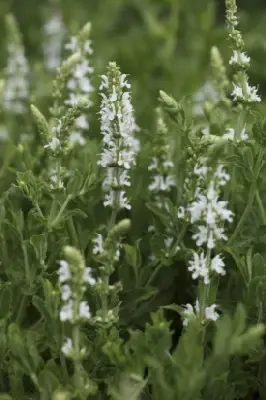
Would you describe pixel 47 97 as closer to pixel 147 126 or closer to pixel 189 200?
pixel 147 126

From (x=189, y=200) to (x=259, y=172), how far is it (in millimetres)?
197

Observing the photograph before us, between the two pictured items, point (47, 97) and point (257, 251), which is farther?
point (47, 97)

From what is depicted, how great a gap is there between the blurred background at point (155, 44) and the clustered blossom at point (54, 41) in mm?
68

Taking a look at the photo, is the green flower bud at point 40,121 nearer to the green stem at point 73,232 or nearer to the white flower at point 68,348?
the green stem at point 73,232

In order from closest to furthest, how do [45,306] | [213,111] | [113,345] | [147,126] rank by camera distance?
[113,345], [45,306], [213,111], [147,126]

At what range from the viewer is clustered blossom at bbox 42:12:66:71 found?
10.5 feet

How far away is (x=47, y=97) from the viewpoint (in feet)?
8.84

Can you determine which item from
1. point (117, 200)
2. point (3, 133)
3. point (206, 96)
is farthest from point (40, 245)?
point (206, 96)

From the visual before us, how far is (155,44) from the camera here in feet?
10.4

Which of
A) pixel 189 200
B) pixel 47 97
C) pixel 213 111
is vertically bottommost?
pixel 189 200

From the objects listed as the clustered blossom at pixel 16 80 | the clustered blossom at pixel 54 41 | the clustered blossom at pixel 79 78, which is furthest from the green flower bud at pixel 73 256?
the clustered blossom at pixel 54 41

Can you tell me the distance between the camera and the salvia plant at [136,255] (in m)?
1.38

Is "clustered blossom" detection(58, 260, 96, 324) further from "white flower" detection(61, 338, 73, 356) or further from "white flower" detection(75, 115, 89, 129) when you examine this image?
"white flower" detection(75, 115, 89, 129)

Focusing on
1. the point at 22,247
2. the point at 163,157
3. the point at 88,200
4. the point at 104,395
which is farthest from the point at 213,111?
the point at 104,395
